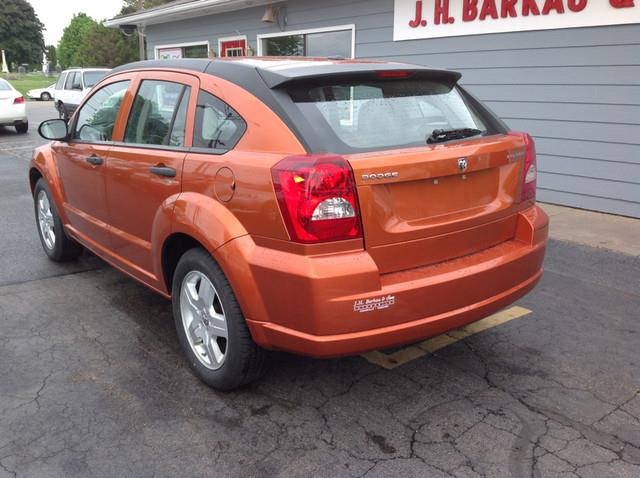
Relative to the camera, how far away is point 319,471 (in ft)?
8.29

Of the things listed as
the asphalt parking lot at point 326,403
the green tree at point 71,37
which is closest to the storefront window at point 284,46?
the asphalt parking lot at point 326,403

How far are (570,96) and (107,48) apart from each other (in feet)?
149

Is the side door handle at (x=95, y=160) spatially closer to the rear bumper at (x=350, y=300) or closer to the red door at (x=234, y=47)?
the rear bumper at (x=350, y=300)

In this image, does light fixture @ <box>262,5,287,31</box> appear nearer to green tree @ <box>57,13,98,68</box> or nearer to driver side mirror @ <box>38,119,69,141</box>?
driver side mirror @ <box>38,119,69,141</box>

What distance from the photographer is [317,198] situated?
98.8 inches

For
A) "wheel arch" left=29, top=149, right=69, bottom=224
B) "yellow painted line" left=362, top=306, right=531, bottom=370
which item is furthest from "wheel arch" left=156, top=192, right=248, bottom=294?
"wheel arch" left=29, top=149, right=69, bottom=224

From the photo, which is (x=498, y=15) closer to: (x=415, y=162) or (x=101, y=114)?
(x=101, y=114)

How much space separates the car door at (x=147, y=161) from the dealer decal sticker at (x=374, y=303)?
1252 mm

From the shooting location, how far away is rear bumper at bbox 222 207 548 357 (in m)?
2.52

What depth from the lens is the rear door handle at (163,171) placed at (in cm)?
323

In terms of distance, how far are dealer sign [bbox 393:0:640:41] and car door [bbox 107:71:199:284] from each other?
5.62 metres

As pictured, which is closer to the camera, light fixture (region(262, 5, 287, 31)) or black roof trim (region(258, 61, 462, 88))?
black roof trim (region(258, 61, 462, 88))

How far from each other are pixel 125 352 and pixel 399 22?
24.4 feet

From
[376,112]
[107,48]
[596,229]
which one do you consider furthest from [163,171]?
[107,48]
